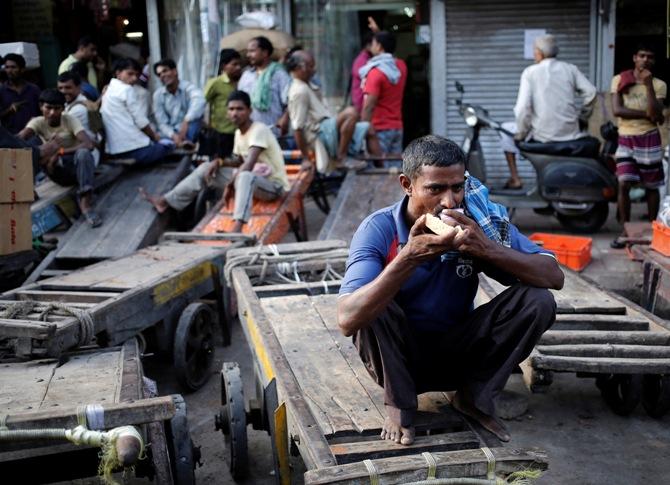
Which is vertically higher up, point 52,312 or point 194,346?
point 52,312

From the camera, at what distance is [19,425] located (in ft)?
9.91

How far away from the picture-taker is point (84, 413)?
3066 mm

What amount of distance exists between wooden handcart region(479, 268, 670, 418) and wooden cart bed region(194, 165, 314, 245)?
2795 mm

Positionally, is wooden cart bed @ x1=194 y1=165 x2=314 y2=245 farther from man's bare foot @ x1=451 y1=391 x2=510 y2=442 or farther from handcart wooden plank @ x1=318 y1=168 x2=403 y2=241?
man's bare foot @ x1=451 y1=391 x2=510 y2=442

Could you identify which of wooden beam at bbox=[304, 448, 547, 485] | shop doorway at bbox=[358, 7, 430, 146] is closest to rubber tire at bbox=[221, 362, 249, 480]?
wooden beam at bbox=[304, 448, 547, 485]

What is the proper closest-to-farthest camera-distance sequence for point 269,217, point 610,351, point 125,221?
point 610,351
point 269,217
point 125,221

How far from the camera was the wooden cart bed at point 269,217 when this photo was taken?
7.52m

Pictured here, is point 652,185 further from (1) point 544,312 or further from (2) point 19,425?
(2) point 19,425

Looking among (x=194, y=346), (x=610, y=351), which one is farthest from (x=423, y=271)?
(x=194, y=346)

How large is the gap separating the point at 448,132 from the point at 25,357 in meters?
7.84

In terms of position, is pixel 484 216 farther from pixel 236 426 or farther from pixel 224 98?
pixel 224 98

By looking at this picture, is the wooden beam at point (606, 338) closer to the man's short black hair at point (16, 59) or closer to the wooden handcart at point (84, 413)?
the wooden handcart at point (84, 413)

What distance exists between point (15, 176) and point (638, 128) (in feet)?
18.7

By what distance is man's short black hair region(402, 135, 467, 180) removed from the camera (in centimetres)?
310
